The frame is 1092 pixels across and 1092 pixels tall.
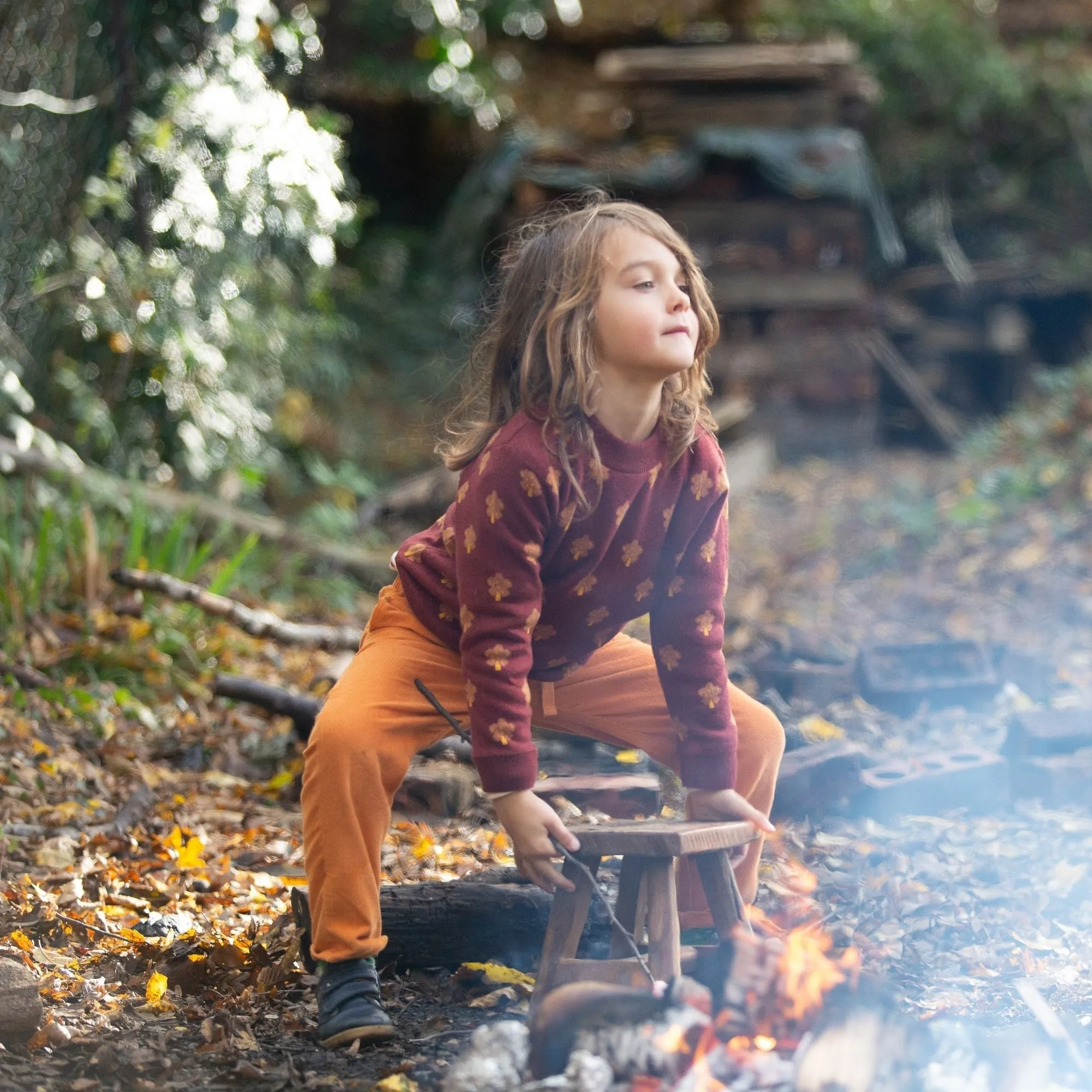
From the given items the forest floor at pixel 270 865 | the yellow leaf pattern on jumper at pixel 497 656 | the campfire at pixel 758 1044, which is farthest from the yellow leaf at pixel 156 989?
the yellow leaf pattern on jumper at pixel 497 656

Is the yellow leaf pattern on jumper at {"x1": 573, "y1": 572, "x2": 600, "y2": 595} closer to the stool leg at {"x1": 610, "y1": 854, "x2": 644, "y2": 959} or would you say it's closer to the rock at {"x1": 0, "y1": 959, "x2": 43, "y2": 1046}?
the stool leg at {"x1": 610, "y1": 854, "x2": 644, "y2": 959}

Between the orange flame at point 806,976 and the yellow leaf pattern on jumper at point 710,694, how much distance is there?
1.61ft

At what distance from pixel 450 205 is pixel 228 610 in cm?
729

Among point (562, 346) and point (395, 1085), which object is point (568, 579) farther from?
point (395, 1085)

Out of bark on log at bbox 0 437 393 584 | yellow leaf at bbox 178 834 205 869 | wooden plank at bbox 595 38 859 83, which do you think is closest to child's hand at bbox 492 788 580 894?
yellow leaf at bbox 178 834 205 869

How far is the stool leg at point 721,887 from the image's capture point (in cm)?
227

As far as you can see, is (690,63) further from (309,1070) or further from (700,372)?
(309,1070)

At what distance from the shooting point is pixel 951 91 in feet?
39.8

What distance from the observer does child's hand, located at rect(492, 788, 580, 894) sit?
2184mm

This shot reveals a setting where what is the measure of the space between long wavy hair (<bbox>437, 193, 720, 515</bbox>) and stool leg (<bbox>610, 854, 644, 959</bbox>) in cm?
68

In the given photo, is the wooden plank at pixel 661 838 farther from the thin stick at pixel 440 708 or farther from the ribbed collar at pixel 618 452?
the ribbed collar at pixel 618 452

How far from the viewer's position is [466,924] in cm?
265

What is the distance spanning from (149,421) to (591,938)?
430cm

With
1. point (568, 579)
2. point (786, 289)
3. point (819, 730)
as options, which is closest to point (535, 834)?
point (568, 579)
